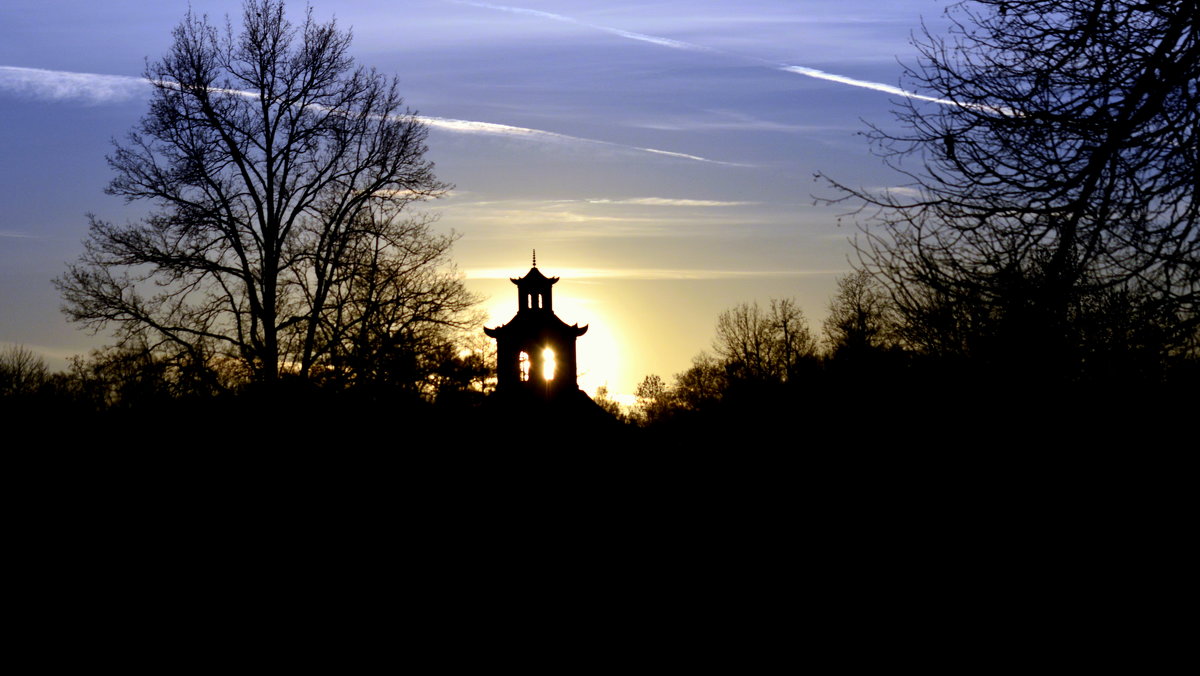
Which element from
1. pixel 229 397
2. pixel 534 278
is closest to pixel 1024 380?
pixel 229 397

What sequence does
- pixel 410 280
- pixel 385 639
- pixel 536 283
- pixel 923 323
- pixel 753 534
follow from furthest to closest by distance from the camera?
pixel 536 283 → pixel 410 280 → pixel 753 534 → pixel 385 639 → pixel 923 323

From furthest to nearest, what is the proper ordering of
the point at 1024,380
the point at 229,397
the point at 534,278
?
the point at 534,278, the point at 229,397, the point at 1024,380

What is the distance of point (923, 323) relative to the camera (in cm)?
1109

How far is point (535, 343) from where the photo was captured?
121 feet

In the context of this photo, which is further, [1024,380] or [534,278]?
[534,278]

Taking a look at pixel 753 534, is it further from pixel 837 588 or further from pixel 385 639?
pixel 385 639

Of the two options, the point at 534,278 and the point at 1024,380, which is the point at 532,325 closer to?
the point at 534,278

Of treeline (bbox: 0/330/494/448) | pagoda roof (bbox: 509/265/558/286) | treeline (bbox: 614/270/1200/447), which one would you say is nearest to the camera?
treeline (bbox: 614/270/1200/447)

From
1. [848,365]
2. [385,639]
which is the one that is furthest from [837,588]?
[848,365]

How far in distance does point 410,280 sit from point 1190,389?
18155mm

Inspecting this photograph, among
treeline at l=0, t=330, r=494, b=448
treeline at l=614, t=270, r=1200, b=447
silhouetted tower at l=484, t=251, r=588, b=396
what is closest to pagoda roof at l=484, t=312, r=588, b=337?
silhouetted tower at l=484, t=251, r=588, b=396

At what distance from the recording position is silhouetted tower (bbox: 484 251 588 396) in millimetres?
36562

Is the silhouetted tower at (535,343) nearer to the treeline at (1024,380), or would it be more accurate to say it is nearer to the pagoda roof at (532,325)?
the pagoda roof at (532,325)

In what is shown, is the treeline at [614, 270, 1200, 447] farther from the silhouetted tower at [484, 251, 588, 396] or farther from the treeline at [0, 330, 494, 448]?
the silhouetted tower at [484, 251, 588, 396]
